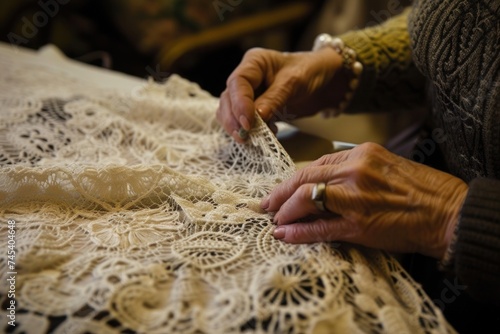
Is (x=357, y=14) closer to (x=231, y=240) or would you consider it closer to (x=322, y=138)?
(x=322, y=138)

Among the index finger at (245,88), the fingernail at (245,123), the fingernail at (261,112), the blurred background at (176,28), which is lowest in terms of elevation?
the blurred background at (176,28)

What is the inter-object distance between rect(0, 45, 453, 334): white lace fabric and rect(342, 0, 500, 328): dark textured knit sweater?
0.06 metres

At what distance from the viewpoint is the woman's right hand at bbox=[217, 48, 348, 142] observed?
0.69 meters

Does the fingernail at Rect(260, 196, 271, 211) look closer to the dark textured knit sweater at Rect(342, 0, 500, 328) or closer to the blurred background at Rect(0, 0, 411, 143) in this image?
the dark textured knit sweater at Rect(342, 0, 500, 328)

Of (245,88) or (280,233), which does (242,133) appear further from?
(280,233)

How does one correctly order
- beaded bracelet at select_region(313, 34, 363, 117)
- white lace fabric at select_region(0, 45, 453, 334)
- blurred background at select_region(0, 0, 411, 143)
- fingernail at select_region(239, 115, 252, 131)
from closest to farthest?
white lace fabric at select_region(0, 45, 453, 334), fingernail at select_region(239, 115, 252, 131), beaded bracelet at select_region(313, 34, 363, 117), blurred background at select_region(0, 0, 411, 143)

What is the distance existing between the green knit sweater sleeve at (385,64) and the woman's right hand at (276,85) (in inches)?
1.8

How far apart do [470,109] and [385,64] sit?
1.03 ft

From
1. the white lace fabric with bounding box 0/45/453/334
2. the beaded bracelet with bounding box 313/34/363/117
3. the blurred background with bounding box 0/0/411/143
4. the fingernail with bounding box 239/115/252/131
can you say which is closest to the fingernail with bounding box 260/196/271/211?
the white lace fabric with bounding box 0/45/453/334

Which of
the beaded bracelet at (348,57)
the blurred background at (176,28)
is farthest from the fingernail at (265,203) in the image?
the blurred background at (176,28)

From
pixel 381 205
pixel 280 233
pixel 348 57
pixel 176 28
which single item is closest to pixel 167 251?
pixel 280 233

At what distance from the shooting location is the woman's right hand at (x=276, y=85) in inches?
27.2

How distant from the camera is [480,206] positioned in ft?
1.42

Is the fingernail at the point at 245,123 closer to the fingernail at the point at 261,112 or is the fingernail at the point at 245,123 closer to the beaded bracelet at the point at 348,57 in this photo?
Result: the fingernail at the point at 261,112
